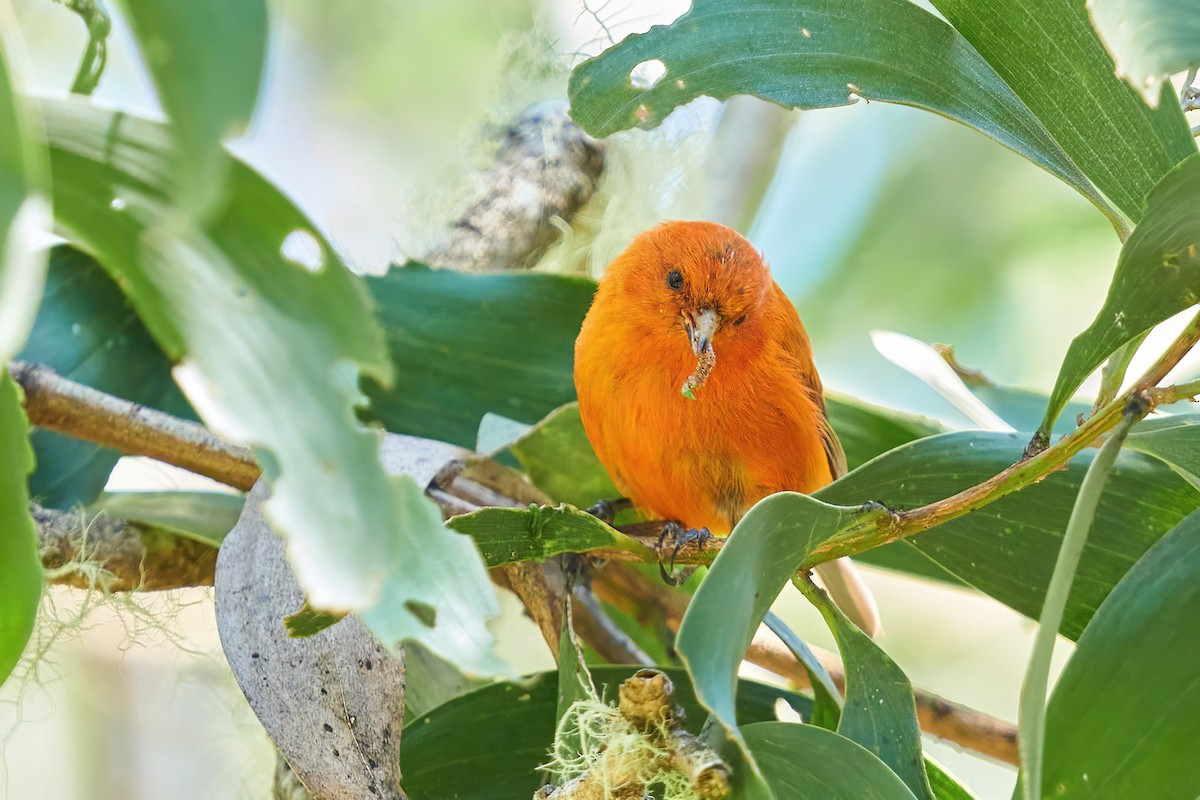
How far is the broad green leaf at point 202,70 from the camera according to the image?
0.47 m

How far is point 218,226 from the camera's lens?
593mm

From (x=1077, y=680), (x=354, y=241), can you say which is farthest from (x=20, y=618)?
(x=354, y=241)

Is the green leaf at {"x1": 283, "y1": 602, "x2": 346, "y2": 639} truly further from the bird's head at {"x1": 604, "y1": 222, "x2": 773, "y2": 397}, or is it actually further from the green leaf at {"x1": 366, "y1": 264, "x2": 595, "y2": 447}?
the bird's head at {"x1": 604, "y1": 222, "x2": 773, "y2": 397}

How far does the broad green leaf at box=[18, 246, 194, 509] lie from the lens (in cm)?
149

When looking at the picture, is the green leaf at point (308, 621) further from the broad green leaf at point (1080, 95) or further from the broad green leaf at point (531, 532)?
the broad green leaf at point (1080, 95)

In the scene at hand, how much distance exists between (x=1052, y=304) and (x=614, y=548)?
135 inches

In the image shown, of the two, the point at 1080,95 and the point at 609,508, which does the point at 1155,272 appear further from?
the point at 609,508

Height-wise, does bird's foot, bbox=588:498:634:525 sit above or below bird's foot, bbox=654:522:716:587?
above

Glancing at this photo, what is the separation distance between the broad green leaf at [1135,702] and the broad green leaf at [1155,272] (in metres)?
0.19

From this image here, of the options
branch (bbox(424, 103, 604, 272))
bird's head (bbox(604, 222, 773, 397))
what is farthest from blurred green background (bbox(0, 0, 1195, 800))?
bird's head (bbox(604, 222, 773, 397))

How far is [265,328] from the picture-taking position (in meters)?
0.58

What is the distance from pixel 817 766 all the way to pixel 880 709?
0.21 metres

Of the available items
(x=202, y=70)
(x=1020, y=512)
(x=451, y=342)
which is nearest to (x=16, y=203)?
(x=202, y=70)

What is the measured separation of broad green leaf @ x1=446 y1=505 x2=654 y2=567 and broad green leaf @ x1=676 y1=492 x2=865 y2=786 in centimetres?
22
